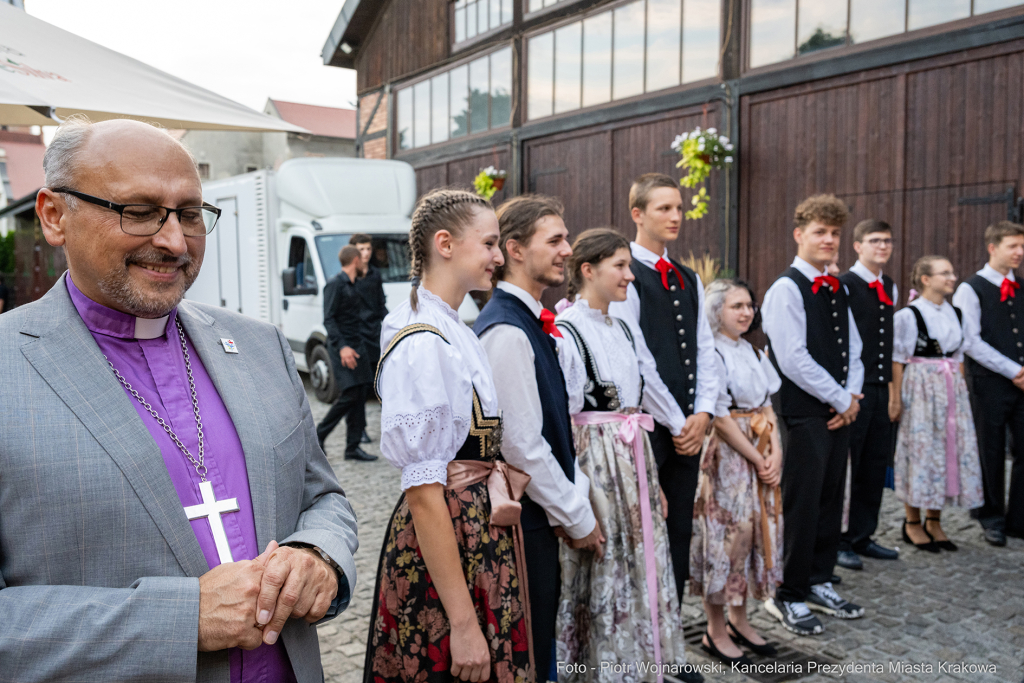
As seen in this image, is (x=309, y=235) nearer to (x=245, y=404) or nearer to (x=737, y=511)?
(x=737, y=511)

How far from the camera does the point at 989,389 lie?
5262 mm

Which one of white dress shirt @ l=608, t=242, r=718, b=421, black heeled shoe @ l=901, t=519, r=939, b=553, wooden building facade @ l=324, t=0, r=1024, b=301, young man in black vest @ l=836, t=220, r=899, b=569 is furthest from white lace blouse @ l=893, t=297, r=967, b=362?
wooden building facade @ l=324, t=0, r=1024, b=301

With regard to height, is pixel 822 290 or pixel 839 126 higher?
pixel 839 126

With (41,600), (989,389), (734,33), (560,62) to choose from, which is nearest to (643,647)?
(41,600)

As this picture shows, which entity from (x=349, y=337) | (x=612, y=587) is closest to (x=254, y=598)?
(x=612, y=587)

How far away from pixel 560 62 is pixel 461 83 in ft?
8.67

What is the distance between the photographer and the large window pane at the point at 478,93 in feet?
44.0

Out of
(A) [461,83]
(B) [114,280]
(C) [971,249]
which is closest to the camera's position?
(B) [114,280]

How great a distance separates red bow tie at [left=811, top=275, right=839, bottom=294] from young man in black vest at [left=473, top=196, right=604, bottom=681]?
2.05 m

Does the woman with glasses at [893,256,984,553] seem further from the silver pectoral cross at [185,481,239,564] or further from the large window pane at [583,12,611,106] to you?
the large window pane at [583,12,611,106]

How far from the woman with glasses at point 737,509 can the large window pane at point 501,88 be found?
10.2 meters

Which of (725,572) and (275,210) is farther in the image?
(275,210)

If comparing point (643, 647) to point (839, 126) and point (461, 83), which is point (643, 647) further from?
point (461, 83)

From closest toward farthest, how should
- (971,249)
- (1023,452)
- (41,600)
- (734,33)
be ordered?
(41,600) < (1023,452) < (971,249) < (734,33)
